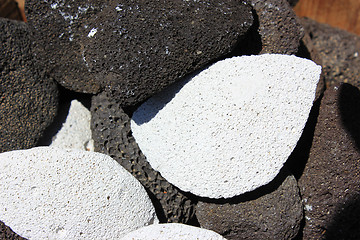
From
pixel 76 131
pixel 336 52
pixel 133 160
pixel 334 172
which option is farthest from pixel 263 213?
A: pixel 336 52

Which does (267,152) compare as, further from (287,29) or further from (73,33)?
(73,33)

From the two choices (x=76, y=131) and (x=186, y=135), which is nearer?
(x=186, y=135)

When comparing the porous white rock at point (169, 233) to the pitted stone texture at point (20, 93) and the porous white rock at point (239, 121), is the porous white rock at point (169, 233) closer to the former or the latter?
the porous white rock at point (239, 121)

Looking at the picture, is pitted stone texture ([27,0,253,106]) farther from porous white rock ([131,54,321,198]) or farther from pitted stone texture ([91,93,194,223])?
pitted stone texture ([91,93,194,223])

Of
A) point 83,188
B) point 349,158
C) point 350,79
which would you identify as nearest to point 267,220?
point 349,158

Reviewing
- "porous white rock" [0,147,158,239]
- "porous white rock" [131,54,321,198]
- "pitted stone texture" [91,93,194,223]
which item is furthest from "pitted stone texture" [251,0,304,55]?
"porous white rock" [0,147,158,239]

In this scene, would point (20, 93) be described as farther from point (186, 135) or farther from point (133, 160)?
point (186, 135)

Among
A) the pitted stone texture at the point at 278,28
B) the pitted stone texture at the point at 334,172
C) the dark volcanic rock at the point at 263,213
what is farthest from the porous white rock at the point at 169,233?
the pitted stone texture at the point at 278,28
